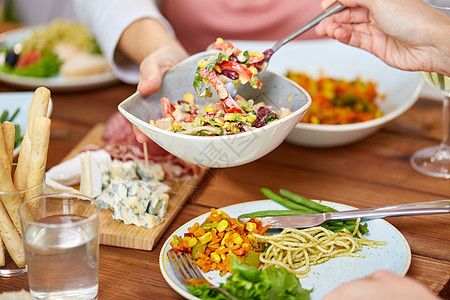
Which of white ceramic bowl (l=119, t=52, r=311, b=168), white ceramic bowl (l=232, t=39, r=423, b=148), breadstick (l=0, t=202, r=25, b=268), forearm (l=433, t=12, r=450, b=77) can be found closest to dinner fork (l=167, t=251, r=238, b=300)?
white ceramic bowl (l=119, t=52, r=311, b=168)

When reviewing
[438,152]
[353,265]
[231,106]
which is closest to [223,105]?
[231,106]

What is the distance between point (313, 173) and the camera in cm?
195

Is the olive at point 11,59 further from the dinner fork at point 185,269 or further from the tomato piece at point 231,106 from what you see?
the dinner fork at point 185,269

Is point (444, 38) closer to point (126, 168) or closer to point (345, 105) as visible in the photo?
point (345, 105)

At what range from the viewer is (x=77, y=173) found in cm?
179

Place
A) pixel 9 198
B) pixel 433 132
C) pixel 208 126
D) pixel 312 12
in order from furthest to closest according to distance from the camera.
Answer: pixel 312 12 < pixel 433 132 < pixel 208 126 < pixel 9 198

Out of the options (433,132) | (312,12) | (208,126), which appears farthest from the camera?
(312,12)

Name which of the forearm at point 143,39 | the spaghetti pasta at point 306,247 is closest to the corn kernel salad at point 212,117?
the spaghetti pasta at point 306,247

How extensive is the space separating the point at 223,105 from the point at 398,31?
55 centimetres

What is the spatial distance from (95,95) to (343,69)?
3.76 feet

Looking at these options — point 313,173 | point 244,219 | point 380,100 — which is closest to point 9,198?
point 244,219

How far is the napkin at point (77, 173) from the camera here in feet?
5.53

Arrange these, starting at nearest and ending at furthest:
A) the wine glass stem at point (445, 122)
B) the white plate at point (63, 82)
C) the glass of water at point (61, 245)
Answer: the glass of water at point (61, 245) < the wine glass stem at point (445, 122) < the white plate at point (63, 82)

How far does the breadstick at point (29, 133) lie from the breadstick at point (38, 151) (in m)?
0.02
